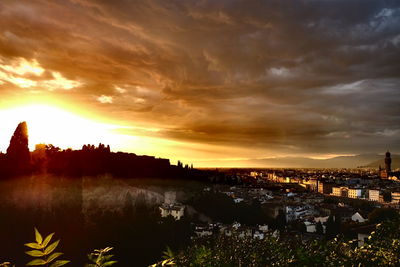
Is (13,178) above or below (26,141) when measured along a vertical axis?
below

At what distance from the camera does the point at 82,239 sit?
43969 millimetres

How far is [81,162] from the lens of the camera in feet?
235

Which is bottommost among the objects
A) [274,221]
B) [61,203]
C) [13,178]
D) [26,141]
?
[274,221]

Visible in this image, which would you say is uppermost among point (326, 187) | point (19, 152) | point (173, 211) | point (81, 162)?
point (19, 152)

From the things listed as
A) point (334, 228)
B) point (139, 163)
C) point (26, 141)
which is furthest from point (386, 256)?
point (139, 163)

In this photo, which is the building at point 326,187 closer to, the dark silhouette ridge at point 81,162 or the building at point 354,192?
the building at point 354,192

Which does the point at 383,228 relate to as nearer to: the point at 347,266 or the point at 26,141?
the point at 347,266

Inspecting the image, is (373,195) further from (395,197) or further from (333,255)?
(333,255)

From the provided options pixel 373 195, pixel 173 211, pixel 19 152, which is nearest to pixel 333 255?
pixel 19 152

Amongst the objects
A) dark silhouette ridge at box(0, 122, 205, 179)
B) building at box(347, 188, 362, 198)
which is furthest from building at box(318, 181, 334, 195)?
dark silhouette ridge at box(0, 122, 205, 179)

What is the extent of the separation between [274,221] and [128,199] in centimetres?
3040

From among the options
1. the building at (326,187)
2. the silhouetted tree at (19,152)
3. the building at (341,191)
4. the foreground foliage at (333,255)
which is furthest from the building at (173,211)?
the building at (326,187)

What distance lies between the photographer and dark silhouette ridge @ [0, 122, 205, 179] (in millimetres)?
51219

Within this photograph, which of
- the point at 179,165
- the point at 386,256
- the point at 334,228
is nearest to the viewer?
the point at 386,256
